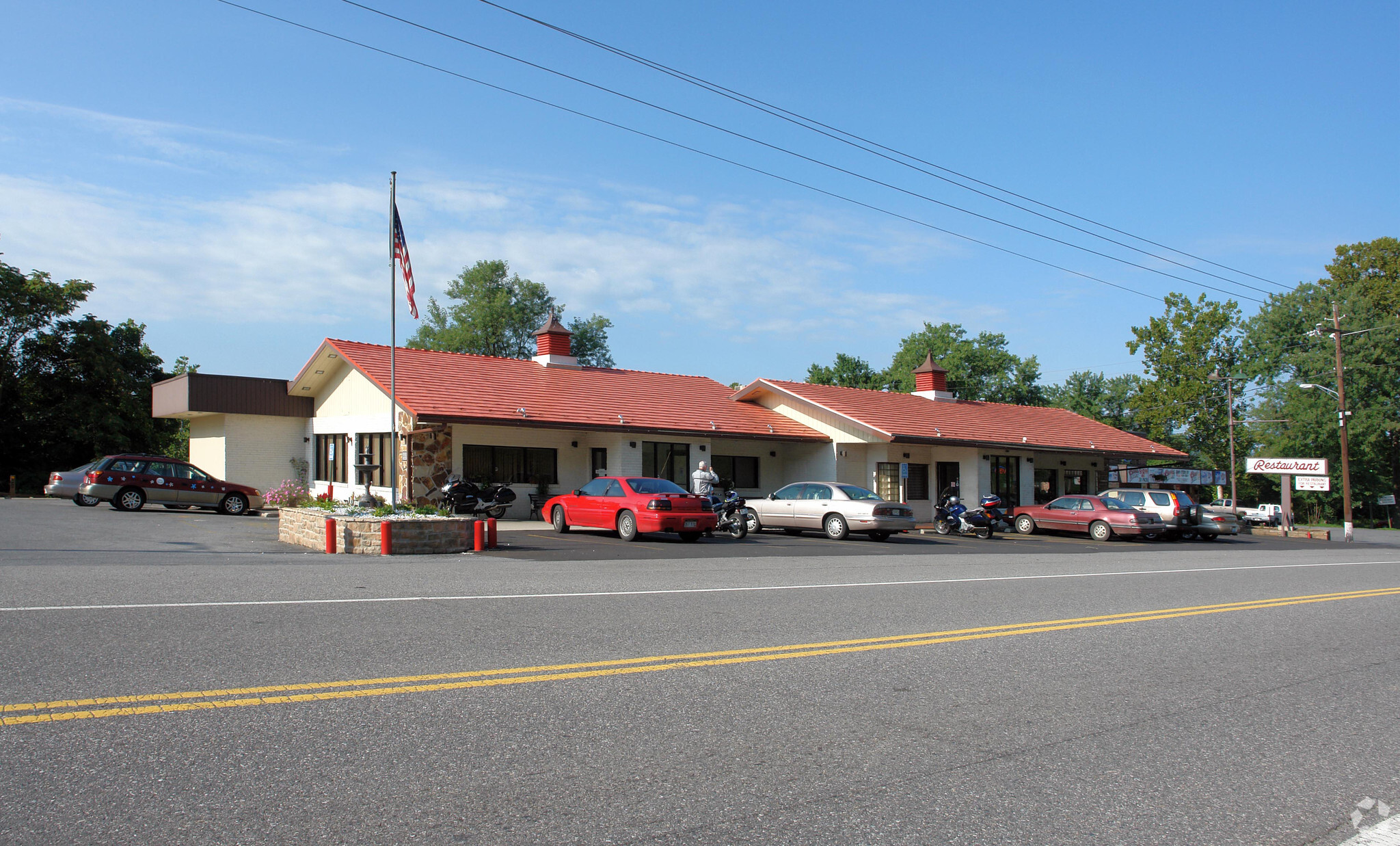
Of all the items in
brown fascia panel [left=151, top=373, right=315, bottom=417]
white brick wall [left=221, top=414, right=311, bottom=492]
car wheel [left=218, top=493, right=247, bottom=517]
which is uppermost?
brown fascia panel [left=151, top=373, right=315, bottom=417]

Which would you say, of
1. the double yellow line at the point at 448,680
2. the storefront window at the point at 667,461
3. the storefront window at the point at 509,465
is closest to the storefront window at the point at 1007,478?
the storefront window at the point at 667,461

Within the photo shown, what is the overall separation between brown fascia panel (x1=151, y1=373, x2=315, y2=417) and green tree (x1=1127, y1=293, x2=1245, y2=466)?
203 feet

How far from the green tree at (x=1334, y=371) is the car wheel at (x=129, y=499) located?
6182 centimetres

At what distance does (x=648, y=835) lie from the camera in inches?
150

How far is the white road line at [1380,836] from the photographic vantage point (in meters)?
Answer: 4.04

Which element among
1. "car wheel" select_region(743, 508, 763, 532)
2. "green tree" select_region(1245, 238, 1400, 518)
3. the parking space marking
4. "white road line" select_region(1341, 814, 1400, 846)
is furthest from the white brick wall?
"green tree" select_region(1245, 238, 1400, 518)

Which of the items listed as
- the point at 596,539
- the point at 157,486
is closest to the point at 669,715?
the point at 596,539

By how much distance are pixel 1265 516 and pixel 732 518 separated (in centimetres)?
4269

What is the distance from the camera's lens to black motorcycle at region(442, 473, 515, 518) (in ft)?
73.6

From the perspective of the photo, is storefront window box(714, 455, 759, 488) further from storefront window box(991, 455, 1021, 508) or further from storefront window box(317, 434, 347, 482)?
storefront window box(317, 434, 347, 482)

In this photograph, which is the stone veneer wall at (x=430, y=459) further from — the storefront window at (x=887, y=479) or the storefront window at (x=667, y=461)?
the storefront window at (x=887, y=479)

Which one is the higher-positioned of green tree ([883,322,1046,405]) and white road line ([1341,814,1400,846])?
green tree ([883,322,1046,405])

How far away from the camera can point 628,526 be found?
20.4 m

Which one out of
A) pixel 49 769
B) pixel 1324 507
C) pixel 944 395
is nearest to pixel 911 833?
pixel 49 769
